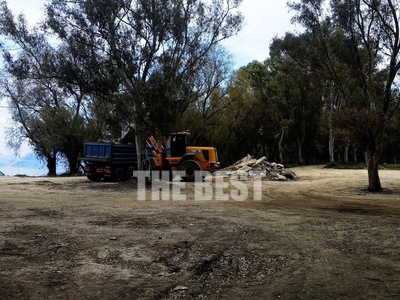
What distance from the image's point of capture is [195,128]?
3491 cm

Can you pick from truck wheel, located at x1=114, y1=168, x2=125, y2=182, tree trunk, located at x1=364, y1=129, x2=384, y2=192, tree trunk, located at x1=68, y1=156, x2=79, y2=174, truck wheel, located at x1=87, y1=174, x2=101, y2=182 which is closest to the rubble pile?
tree trunk, located at x1=364, y1=129, x2=384, y2=192

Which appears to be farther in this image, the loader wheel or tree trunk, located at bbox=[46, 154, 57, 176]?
tree trunk, located at bbox=[46, 154, 57, 176]

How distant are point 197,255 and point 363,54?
1492 cm

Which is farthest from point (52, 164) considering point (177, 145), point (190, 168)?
point (190, 168)

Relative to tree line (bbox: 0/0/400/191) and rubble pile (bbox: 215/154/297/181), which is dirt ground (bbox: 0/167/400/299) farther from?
rubble pile (bbox: 215/154/297/181)

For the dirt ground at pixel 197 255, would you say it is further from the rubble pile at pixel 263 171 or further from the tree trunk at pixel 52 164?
the tree trunk at pixel 52 164

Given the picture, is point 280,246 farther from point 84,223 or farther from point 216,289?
point 84,223

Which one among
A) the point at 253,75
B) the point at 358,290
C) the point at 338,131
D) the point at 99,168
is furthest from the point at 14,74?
the point at 253,75

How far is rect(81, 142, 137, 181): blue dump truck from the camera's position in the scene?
67.4 ft

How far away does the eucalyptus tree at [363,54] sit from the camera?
599 inches

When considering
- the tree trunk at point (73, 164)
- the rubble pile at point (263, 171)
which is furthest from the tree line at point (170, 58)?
the tree trunk at point (73, 164)

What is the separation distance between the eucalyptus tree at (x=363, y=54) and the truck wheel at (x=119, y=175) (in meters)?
11.9

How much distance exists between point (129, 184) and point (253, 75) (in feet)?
80.3

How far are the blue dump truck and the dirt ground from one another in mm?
11193
